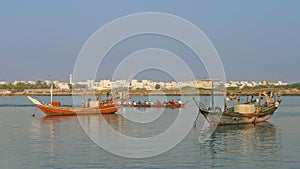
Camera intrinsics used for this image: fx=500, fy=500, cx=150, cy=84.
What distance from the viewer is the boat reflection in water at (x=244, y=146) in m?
19.7

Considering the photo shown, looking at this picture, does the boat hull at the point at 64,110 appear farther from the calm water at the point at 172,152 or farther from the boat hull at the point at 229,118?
the calm water at the point at 172,152

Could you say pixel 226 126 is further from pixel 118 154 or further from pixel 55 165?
pixel 55 165

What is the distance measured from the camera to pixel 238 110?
37594 mm

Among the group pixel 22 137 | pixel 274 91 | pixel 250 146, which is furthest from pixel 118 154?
pixel 274 91

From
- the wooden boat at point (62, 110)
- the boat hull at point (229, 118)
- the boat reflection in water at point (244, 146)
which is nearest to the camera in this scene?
the boat reflection in water at point (244, 146)

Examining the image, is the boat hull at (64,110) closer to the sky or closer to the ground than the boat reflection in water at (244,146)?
closer to the sky

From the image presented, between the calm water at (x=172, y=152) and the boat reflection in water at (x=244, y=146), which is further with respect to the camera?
the boat reflection in water at (x=244, y=146)

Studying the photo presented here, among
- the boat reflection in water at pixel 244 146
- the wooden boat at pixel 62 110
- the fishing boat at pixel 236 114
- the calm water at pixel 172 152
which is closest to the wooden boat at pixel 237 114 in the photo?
the fishing boat at pixel 236 114

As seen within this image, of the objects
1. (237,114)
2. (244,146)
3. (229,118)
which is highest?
(237,114)

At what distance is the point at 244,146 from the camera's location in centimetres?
2408

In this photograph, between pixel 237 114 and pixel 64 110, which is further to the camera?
pixel 64 110

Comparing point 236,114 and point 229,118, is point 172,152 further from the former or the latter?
point 236,114

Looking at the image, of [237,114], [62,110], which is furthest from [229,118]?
[62,110]

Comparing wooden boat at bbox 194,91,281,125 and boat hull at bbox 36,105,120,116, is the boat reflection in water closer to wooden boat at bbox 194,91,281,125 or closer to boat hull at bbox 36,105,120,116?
wooden boat at bbox 194,91,281,125
